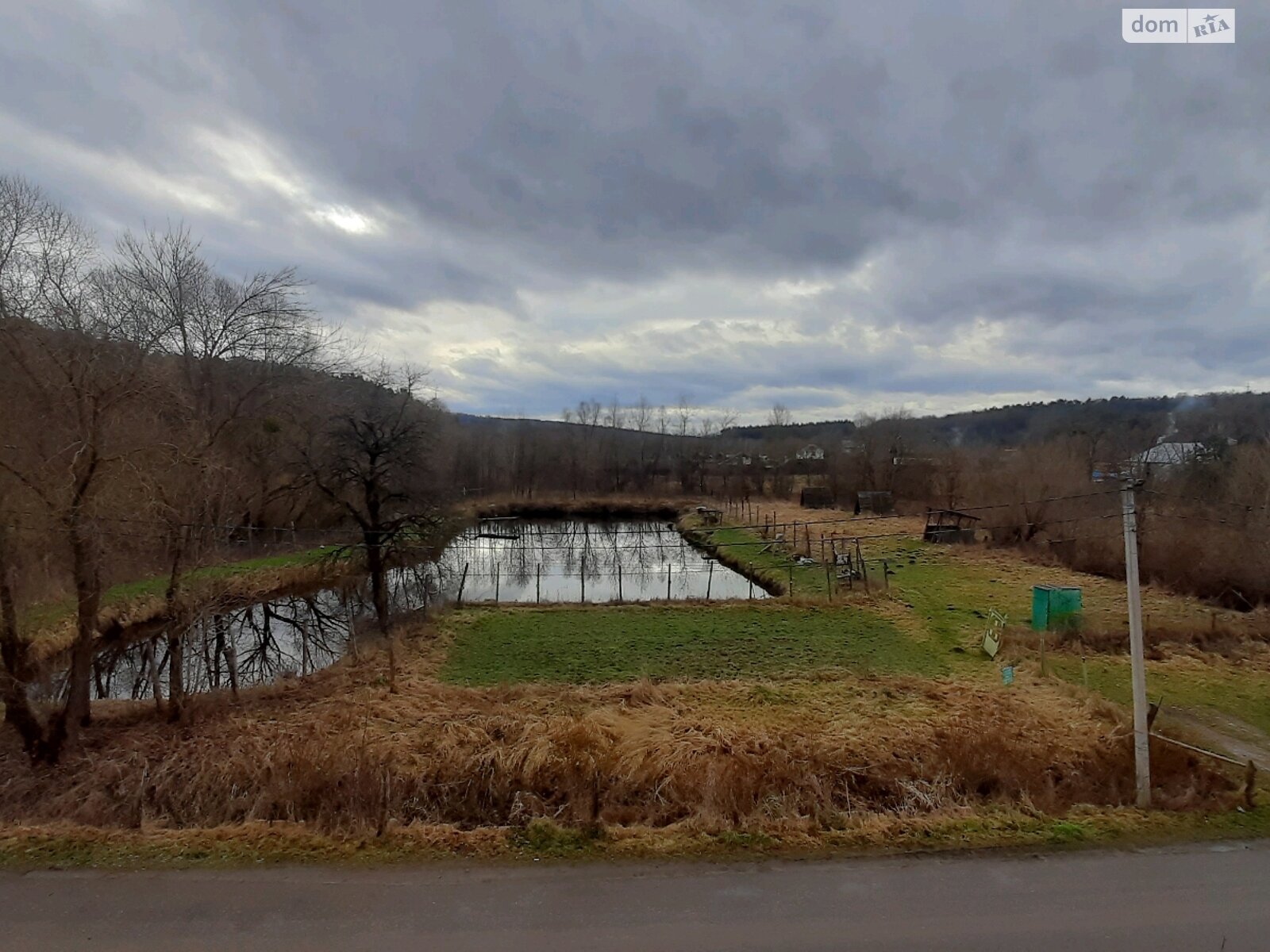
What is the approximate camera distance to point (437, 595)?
2164 centimetres

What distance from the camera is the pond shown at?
574 inches

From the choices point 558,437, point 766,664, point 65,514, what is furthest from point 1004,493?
point 558,437

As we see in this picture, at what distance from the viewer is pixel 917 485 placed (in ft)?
168

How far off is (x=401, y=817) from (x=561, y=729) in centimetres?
244

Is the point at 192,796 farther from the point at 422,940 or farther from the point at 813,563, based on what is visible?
the point at 813,563

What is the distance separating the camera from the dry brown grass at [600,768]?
6.60 meters

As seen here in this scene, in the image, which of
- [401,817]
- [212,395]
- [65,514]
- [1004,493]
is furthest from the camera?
[1004,493]

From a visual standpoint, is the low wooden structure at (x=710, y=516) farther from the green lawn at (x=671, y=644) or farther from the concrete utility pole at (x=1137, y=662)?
the concrete utility pole at (x=1137, y=662)

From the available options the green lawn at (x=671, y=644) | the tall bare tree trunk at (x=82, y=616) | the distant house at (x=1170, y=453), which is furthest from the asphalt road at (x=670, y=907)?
the distant house at (x=1170, y=453)

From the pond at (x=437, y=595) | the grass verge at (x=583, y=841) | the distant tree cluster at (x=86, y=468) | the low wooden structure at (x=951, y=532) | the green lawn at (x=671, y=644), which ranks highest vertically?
the distant tree cluster at (x=86, y=468)

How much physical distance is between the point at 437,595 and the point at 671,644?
977cm

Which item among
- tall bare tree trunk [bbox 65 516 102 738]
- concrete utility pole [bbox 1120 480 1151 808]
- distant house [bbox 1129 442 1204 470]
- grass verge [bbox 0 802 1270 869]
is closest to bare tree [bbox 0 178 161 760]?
tall bare tree trunk [bbox 65 516 102 738]

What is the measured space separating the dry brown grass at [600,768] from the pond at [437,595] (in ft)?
10.5

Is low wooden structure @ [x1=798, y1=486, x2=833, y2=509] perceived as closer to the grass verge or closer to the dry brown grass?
the dry brown grass
